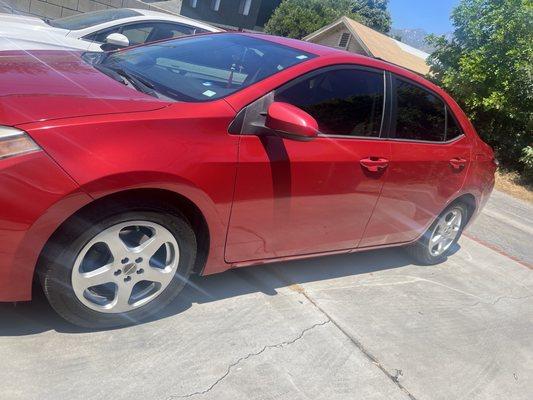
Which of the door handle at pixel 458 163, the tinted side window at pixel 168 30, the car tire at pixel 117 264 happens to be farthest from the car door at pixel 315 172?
the tinted side window at pixel 168 30

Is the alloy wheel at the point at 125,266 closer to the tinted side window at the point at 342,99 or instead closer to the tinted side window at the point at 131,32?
the tinted side window at the point at 342,99

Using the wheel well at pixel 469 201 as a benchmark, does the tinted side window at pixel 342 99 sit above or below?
above

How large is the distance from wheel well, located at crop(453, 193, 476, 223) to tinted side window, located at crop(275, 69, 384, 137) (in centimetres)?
156

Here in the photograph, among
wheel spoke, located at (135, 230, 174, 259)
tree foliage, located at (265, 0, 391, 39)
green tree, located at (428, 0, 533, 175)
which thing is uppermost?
tree foliage, located at (265, 0, 391, 39)

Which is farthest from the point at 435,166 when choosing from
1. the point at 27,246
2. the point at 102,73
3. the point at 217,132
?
the point at 27,246

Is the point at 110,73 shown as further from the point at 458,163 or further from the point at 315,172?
the point at 458,163

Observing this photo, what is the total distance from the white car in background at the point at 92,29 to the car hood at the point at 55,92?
2.97 metres

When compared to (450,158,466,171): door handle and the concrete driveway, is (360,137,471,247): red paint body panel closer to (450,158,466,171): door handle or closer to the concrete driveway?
(450,158,466,171): door handle

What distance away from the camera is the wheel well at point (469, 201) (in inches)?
197

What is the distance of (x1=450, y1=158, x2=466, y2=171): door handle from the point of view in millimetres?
4596

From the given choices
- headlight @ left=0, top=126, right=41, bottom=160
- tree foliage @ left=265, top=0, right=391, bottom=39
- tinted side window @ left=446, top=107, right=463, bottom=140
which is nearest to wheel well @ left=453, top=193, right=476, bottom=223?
tinted side window @ left=446, top=107, right=463, bottom=140

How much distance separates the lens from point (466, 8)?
13.1 metres

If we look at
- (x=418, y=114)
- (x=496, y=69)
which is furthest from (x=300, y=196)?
(x=496, y=69)

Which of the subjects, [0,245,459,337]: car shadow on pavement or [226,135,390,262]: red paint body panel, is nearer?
[0,245,459,337]: car shadow on pavement
